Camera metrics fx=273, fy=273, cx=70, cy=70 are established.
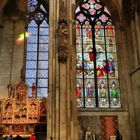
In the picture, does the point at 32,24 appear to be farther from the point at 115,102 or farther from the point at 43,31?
the point at 115,102

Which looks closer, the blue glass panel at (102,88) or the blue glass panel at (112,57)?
the blue glass panel at (102,88)

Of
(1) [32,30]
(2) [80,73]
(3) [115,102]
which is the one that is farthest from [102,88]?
(1) [32,30]

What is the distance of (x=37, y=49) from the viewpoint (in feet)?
44.5

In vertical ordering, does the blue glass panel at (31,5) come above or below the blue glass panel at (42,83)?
above

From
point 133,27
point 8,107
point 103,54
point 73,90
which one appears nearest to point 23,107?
point 8,107

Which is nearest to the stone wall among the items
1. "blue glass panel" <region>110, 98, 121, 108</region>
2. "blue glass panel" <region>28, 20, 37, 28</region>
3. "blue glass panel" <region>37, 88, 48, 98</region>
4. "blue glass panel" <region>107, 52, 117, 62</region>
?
"blue glass panel" <region>110, 98, 121, 108</region>

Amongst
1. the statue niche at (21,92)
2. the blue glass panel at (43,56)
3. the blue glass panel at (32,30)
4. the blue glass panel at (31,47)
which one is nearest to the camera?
the statue niche at (21,92)

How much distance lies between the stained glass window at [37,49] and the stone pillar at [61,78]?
4.57m

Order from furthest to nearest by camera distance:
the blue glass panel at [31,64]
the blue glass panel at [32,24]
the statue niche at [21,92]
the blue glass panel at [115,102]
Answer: the blue glass panel at [32,24] < the blue glass panel at [31,64] < the blue glass panel at [115,102] < the statue niche at [21,92]

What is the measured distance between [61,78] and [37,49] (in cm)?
574

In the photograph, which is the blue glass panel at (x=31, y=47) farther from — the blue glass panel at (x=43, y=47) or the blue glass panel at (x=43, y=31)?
the blue glass panel at (x=43, y=31)

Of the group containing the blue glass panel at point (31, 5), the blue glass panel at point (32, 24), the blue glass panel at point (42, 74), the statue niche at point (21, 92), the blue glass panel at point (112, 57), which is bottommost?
the statue niche at point (21, 92)

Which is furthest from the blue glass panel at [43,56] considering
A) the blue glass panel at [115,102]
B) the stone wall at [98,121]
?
the blue glass panel at [115,102]

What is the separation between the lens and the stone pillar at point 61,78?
7664 millimetres
